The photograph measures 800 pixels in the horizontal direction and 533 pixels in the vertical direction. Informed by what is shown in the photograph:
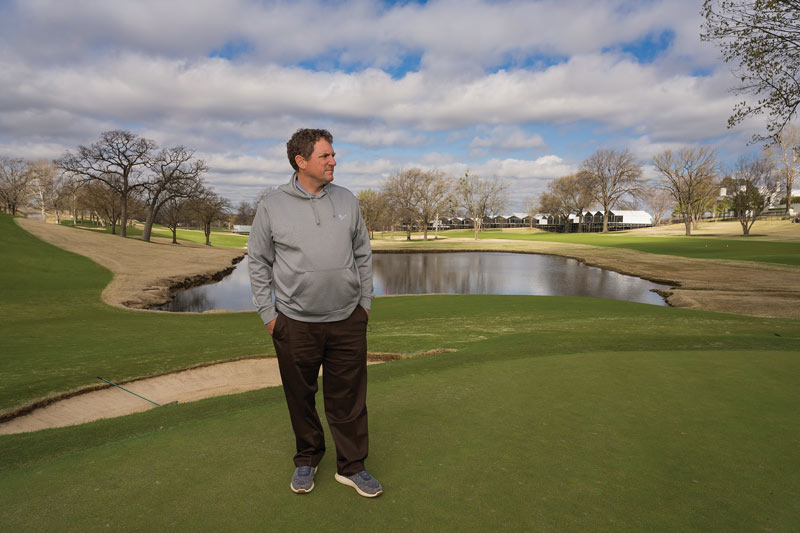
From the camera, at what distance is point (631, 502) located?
2686mm

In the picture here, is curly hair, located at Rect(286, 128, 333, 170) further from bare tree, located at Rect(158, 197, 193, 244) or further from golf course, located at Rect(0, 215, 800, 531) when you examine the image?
bare tree, located at Rect(158, 197, 193, 244)

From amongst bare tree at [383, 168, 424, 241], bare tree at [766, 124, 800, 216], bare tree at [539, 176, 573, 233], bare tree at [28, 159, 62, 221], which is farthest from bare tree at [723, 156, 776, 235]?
bare tree at [28, 159, 62, 221]

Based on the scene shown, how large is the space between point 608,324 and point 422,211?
77741 mm

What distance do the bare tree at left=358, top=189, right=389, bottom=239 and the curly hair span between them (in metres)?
89.7

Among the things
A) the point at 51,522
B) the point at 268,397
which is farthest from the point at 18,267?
the point at 51,522

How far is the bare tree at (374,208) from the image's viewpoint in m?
95.7

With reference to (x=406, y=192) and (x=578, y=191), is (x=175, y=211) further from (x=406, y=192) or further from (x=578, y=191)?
(x=578, y=191)

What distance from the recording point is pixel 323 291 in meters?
2.92

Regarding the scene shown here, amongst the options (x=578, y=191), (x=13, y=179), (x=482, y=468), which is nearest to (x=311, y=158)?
(x=482, y=468)

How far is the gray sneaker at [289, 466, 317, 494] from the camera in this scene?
2.85 metres

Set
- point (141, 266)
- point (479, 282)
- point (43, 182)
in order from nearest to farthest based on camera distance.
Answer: point (141, 266), point (479, 282), point (43, 182)

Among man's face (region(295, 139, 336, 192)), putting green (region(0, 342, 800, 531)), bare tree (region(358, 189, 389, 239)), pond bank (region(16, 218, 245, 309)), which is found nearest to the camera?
putting green (region(0, 342, 800, 531))

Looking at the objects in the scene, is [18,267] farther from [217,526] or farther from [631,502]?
[631,502]

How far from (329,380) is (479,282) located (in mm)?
34635
